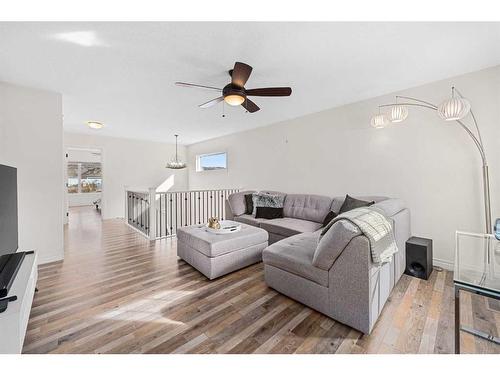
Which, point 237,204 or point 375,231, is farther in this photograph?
point 237,204

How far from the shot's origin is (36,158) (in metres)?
2.83

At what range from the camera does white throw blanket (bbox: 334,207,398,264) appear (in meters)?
1.51

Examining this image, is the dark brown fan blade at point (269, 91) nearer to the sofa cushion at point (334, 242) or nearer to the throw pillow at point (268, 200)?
the sofa cushion at point (334, 242)

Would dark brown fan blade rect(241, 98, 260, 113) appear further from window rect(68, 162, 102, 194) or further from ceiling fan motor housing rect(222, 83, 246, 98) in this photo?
window rect(68, 162, 102, 194)

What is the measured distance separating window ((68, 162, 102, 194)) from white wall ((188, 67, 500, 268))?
29.8 feet

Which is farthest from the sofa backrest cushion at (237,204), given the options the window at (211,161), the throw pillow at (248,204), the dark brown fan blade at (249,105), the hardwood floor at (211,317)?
the window at (211,161)

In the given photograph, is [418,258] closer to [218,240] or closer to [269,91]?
[218,240]

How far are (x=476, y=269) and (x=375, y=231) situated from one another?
644 mm

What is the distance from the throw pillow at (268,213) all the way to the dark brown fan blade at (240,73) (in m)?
2.19

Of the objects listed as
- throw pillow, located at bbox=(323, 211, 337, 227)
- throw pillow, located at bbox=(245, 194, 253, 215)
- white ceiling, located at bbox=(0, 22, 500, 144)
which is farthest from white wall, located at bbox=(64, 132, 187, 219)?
throw pillow, located at bbox=(323, 211, 337, 227)

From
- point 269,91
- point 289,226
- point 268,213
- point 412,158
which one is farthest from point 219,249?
point 412,158

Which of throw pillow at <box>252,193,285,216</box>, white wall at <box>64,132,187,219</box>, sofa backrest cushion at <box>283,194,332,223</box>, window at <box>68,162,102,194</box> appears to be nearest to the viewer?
sofa backrest cushion at <box>283,194,332,223</box>

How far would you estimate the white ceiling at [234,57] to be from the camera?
5.59 feet
